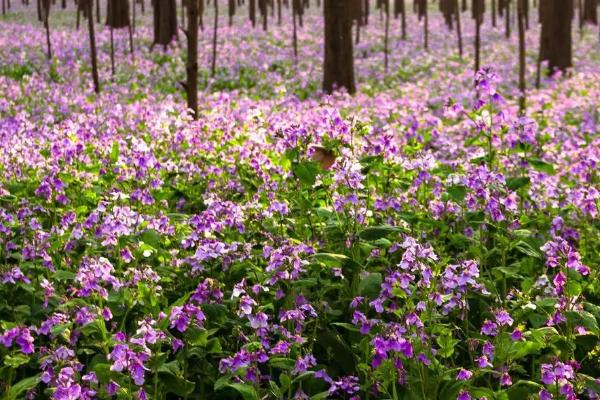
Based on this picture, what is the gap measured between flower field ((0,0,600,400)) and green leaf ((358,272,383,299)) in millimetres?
33

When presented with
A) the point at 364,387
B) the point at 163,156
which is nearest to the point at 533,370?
the point at 364,387

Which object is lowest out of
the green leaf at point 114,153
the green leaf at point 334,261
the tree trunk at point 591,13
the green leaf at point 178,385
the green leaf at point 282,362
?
the green leaf at point 178,385

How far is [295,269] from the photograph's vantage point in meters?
3.86

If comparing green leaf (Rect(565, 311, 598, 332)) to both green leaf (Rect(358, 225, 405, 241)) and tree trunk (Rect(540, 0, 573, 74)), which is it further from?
tree trunk (Rect(540, 0, 573, 74))

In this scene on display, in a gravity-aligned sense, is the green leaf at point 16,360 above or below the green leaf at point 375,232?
below

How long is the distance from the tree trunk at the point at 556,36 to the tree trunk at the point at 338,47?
613 centimetres

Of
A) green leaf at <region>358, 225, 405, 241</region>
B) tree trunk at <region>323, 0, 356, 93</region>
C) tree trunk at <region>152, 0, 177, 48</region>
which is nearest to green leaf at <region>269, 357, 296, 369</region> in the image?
green leaf at <region>358, 225, 405, 241</region>

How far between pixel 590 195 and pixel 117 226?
297 cm

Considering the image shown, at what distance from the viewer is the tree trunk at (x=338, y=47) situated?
47.6 feet

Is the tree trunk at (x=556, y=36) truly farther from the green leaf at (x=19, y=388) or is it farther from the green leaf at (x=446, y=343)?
the green leaf at (x=19, y=388)

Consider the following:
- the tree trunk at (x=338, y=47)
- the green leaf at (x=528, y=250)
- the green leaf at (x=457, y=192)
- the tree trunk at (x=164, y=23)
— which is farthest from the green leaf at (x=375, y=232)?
the tree trunk at (x=164, y=23)

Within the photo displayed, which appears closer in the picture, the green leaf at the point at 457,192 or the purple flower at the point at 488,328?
the purple flower at the point at 488,328

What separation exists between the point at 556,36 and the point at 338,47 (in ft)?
22.9

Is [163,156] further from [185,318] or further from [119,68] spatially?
[119,68]
